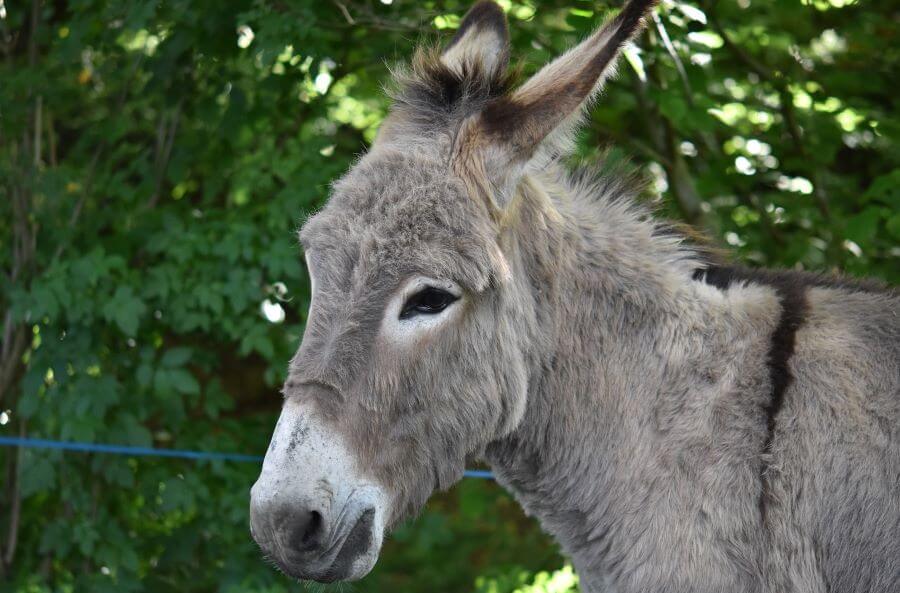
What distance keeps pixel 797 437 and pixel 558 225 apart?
2.67 ft

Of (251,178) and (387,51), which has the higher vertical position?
(387,51)

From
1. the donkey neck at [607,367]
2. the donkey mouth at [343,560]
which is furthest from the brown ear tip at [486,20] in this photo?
the donkey mouth at [343,560]

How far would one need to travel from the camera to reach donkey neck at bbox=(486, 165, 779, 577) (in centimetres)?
247

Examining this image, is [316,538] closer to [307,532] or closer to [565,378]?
[307,532]

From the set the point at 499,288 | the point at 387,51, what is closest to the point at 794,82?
the point at 387,51

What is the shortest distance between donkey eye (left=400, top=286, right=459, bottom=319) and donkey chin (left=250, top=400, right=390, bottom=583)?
349 millimetres

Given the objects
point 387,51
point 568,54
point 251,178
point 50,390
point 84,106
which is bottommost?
point 50,390

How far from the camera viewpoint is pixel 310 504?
216 cm

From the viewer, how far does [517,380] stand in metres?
2.46

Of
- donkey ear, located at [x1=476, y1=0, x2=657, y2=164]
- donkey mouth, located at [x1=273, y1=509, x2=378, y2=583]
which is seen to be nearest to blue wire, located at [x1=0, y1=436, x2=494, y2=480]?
donkey mouth, located at [x1=273, y1=509, x2=378, y2=583]

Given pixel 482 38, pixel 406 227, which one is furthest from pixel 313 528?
pixel 482 38

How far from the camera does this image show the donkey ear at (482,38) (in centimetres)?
275

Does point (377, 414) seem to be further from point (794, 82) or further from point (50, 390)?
point (794, 82)

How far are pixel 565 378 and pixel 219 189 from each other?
8.57 feet
